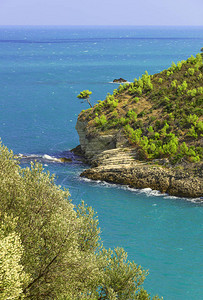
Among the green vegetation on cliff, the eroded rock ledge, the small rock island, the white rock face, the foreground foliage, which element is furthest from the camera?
the white rock face

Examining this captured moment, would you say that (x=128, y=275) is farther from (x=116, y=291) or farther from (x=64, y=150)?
(x=64, y=150)

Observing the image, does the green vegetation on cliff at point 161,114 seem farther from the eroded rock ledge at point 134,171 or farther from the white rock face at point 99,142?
the eroded rock ledge at point 134,171

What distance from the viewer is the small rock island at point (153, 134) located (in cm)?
6550

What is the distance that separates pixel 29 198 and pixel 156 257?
2360 centimetres

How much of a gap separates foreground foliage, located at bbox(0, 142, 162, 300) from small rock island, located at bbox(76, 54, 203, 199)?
32584 mm

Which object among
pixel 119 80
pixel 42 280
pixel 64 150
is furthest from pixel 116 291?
pixel 119 80

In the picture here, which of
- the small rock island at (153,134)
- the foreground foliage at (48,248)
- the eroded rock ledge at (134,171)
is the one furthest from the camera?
the small rock island at (153,134)

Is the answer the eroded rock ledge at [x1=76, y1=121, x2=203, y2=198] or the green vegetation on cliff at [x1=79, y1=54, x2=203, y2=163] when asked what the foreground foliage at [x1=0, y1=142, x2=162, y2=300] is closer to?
the eroded rock ledge at [x1=76, y1=121, x2=203, y2=198]

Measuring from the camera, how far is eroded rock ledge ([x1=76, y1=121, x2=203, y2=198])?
63.5 metres

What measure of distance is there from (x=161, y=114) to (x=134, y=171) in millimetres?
16537

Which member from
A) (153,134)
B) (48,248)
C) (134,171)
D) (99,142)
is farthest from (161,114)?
(48,248)

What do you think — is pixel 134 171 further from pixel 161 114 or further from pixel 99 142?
pixel 161 114

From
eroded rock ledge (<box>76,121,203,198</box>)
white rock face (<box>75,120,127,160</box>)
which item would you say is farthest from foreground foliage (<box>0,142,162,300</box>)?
white rock face (<box>75,120,127,160</box>)

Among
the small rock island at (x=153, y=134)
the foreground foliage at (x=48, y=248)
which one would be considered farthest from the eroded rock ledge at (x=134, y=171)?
the foreground foliage at (x=48, y=248)
